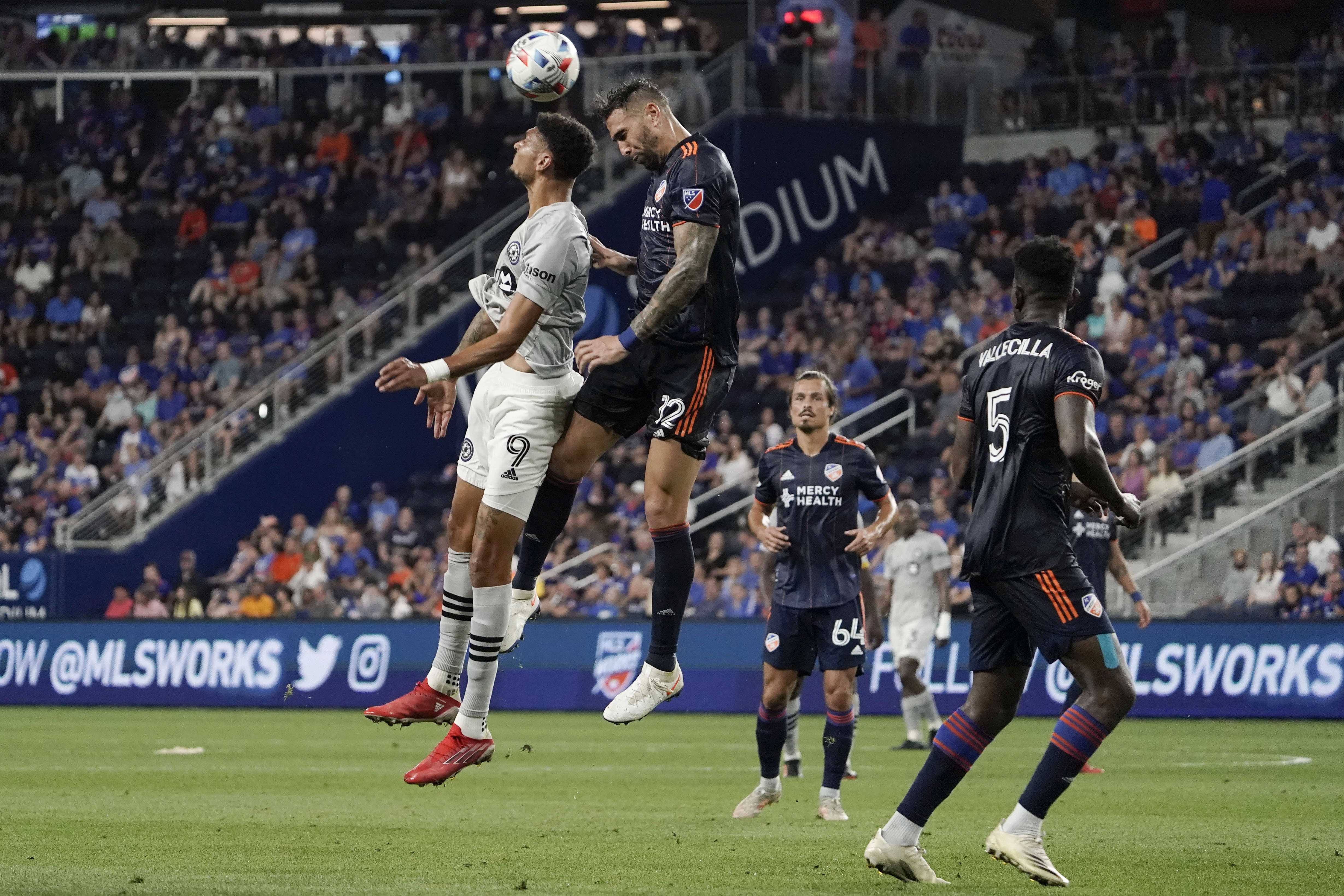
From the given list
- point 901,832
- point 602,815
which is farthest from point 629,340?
point 602,815

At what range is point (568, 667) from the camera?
21.1 metres

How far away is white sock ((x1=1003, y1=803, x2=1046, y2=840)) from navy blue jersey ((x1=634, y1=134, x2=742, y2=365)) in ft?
7.67

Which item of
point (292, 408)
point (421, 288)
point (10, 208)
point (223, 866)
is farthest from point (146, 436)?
point (223, 866)

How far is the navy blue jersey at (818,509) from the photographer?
12312mm

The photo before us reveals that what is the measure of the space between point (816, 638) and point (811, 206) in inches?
666

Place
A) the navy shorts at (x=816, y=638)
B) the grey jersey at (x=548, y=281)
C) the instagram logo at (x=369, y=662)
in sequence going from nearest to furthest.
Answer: the grey jersey at (x=548, y=281) < the navy shorts at (x=816, y=638) < the instagram logo at (x=369, y=662)

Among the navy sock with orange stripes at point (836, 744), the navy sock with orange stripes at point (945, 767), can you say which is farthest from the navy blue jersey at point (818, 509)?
the navy sock with orange stripes at point (945, 767)

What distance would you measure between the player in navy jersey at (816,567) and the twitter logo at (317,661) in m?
9.68

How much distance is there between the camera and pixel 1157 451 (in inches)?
833

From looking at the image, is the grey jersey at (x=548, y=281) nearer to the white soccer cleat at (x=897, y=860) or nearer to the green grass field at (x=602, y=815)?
the green grass field at (x=602, y=815)

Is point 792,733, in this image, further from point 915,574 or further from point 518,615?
point 518,615

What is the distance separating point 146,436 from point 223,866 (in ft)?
61.6

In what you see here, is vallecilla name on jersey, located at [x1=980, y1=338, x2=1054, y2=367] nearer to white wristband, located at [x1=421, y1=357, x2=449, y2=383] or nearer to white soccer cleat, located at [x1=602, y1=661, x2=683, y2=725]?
white soccer cleat, located at [x1=602, y1=661, x2=683, y2=725]

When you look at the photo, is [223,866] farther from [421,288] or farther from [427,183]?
[427,183]
